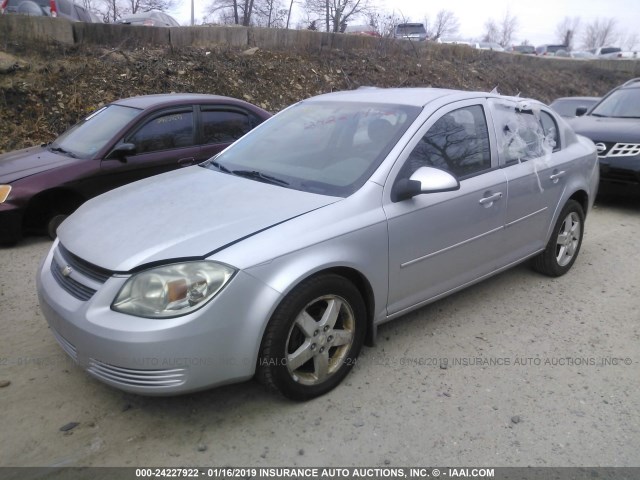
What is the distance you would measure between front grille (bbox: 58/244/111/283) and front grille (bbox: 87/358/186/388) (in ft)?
1.32

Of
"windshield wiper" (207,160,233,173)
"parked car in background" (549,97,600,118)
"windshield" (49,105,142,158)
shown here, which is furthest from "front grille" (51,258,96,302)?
"parked car in background" (549,97,600,118)

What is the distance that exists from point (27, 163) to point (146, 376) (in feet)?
13.0

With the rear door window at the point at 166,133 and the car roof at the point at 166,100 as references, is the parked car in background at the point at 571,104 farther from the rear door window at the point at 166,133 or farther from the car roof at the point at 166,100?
the rear door window at the point at 166,133

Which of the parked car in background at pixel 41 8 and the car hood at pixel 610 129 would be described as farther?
the parked car in background at pixel 41 8

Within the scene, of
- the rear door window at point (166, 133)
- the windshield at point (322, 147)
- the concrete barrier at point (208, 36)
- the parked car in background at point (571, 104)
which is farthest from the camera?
the concrete barrier at point (208, 36)

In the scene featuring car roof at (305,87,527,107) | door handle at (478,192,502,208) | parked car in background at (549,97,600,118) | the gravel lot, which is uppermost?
car roof at (305,87,527,107)

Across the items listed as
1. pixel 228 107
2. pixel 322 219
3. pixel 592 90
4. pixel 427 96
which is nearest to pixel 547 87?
pixel 592 90

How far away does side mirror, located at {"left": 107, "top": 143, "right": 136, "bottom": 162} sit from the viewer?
17.9 feet

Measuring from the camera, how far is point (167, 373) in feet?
7.97

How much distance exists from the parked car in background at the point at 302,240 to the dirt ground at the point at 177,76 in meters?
6.21

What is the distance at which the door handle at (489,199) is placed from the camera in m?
3.64

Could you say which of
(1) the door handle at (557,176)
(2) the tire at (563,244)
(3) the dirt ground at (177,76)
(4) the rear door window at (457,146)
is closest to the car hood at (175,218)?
(4) the rear door window at (457,146)

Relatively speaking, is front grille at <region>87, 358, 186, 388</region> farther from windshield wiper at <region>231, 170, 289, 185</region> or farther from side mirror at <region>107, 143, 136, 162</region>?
side mirror at <region>107, 143, 136, 162</region>

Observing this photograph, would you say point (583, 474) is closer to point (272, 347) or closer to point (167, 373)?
point (272, 347)
